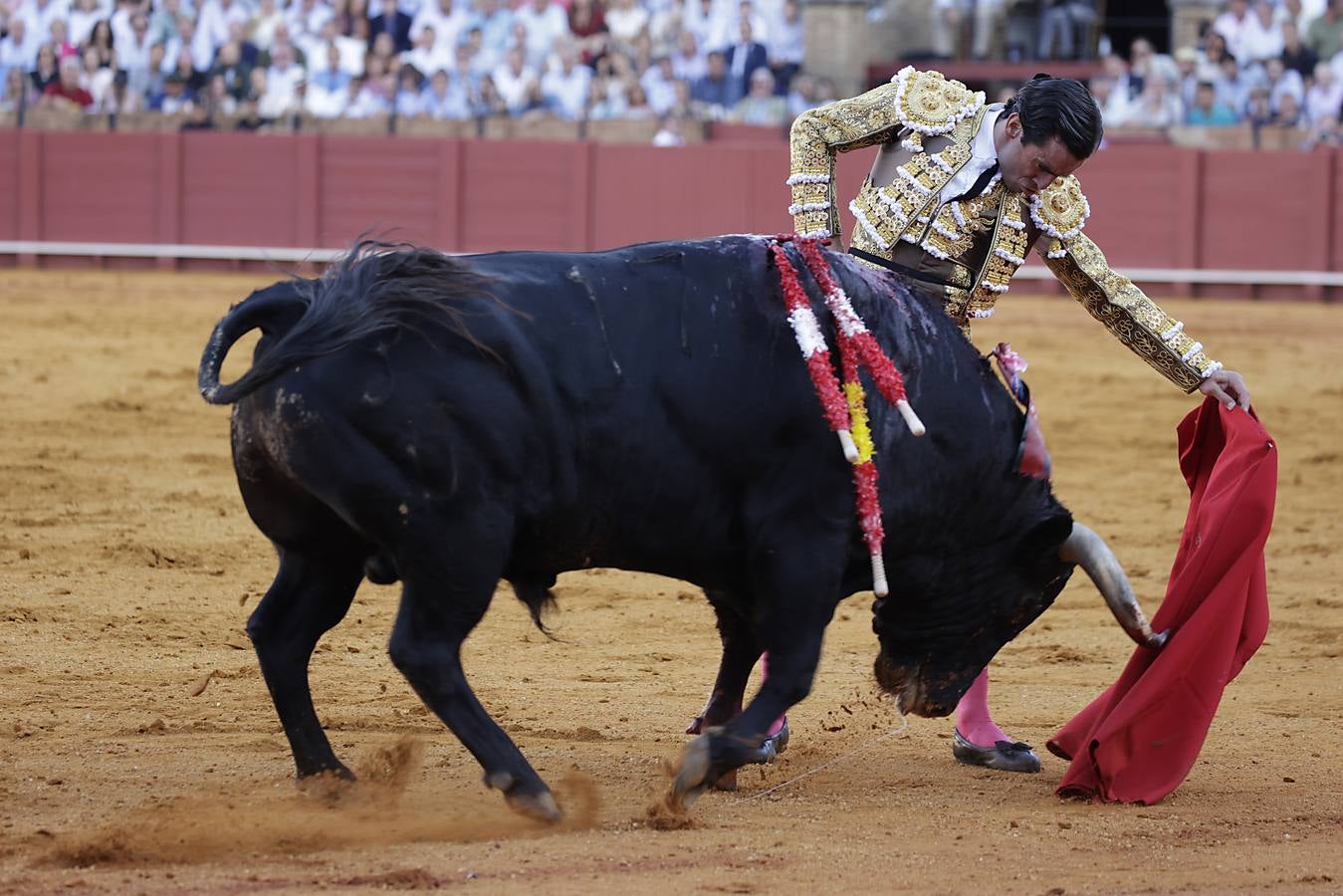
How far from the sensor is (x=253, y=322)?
2984 millimetres

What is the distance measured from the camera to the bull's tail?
294 cm

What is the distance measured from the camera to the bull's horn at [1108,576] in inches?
133

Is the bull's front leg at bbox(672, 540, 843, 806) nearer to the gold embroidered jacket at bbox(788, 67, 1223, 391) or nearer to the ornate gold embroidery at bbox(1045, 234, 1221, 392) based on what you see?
the gold embroidered jacket at bbox(788, 67, 1223, 391)

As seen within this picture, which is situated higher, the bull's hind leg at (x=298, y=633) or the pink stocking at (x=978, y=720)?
the bull's hind leg at (x=298, y=633)

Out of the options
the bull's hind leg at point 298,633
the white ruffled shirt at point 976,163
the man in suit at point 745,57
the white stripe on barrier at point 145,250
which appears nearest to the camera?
the bull's hind leg at point 298,633

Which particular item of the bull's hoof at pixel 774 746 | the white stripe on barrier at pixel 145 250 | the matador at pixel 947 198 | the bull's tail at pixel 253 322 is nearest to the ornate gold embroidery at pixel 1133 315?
the matador at pixel 947 198

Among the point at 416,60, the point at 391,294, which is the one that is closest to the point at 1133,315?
the point at 391,294

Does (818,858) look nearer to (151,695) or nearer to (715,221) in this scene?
(151,695)

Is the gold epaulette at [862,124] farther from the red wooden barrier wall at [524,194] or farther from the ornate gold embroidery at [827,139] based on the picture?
the red wooden barrier wall at [524,194]

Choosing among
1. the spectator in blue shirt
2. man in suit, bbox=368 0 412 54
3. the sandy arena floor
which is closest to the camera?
the sandy arena floor

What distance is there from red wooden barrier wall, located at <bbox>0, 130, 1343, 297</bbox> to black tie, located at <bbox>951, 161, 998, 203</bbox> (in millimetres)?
9134

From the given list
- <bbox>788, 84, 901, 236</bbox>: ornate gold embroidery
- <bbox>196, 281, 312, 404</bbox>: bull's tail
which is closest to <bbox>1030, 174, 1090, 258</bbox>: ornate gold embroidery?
<bbox>788, 84, 901, 236</bbox>: ornate gold embroidery

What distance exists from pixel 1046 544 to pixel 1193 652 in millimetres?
350

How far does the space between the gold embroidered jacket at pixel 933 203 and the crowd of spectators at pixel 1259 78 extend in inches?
388
